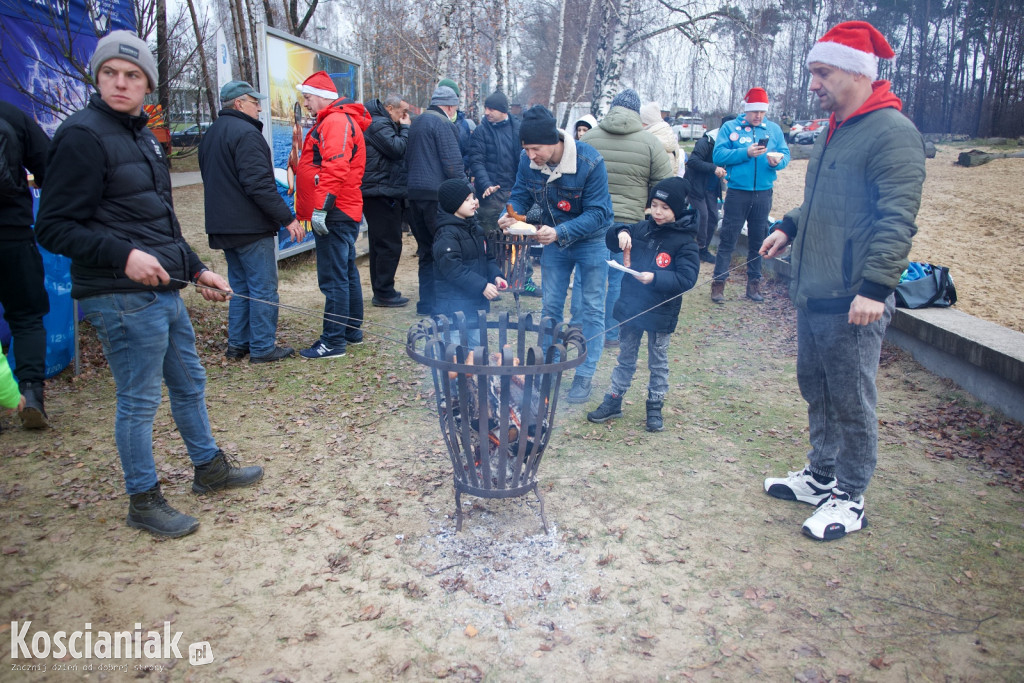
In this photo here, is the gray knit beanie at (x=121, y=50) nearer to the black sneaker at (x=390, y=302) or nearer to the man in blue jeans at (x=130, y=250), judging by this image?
the man in blue jeans at (x=130, y=250)

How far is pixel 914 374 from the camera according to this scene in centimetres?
526

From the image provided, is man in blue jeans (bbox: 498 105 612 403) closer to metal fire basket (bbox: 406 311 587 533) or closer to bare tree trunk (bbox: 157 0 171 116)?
metal fire basket (bbox: 406 311 587 533)

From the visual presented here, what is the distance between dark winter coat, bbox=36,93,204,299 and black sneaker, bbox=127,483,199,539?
0.98 meters

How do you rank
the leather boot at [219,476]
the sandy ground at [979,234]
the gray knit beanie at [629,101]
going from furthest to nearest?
the sandy ground at [979,234]
the gray knit beanie at [629,101]
the leather boot at [219,476]

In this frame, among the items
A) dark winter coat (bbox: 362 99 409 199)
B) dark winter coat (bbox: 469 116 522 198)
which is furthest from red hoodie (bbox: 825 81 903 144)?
dark winter coat (bbox: 469 116 522 198)

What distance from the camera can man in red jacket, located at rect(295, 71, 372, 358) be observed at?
17.9 feet

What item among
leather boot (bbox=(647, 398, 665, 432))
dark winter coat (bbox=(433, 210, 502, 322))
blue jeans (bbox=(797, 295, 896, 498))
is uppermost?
dark winter coat (bbox=(433, 210, 502, 322))

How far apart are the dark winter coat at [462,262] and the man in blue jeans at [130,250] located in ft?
4.67

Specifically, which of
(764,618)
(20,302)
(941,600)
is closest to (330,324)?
(20,302)

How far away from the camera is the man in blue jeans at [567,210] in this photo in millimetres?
4262

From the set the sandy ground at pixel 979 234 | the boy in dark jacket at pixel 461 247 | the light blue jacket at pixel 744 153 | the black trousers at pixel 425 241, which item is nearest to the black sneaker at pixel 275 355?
the black trousers at pixel 425 241

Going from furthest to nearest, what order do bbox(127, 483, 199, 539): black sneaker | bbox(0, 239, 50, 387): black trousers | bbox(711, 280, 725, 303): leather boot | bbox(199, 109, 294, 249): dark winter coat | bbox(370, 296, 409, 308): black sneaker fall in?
bbox(711, 280, 725, 303): leather boot → bbox(370, 296, 409, 308): black sneaker → bbox(199, 109, 294, 249): dark winter coat → bbox(0, 239, 50, 387): black trousers → bbox(127, 483, 199, 539): black sneaker

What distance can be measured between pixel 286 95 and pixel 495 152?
2294 millimetres

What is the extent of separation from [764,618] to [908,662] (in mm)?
500
